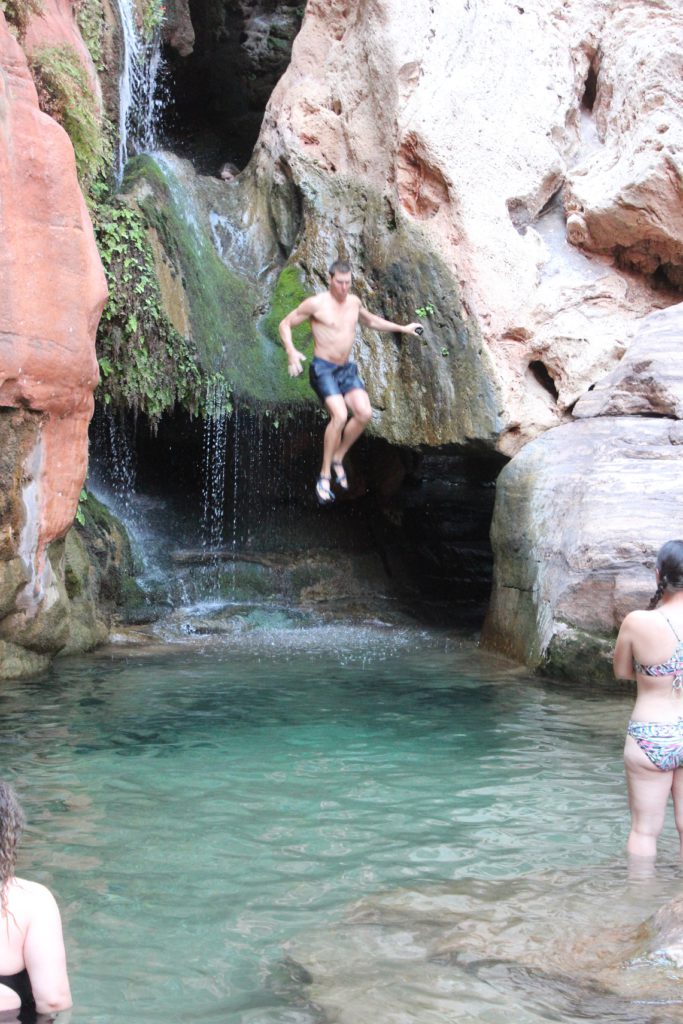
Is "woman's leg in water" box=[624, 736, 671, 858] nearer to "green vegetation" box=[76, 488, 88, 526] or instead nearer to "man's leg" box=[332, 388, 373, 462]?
"man's leg" box=[332, 388, 373, 462]

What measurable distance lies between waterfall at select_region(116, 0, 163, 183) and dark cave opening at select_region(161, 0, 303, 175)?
7.03 feet

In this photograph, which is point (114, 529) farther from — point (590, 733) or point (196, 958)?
point (196, 958)

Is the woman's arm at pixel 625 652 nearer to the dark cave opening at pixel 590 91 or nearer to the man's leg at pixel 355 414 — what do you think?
the man's leg at pixel 355 414

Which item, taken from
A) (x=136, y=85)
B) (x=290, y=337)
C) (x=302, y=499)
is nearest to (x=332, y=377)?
(x=290, y=337)

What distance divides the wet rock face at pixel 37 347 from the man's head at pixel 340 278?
7.28 feet

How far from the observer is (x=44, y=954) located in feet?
9.16

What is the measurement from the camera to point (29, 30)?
10.5 m

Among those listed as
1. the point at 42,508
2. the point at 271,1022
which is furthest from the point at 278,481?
the point at 271,1022

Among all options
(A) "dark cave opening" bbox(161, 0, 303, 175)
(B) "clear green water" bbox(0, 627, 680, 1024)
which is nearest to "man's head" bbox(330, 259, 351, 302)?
(B) "clear green water" bbox(0, 627, 680, 1024)

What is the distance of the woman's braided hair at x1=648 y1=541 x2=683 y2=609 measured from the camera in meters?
4.53

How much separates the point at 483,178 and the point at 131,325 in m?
4.52

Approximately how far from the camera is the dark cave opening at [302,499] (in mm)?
13406

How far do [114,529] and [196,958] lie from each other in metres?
9.00

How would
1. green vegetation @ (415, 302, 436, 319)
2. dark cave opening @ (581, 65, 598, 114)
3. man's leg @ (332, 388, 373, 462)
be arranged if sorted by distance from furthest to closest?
dark cave opening @ (581, 65, 598, 114) < green vegetation @ (415, 302, 436, 319) < man's leg @ (332, 388, 373, 462)
